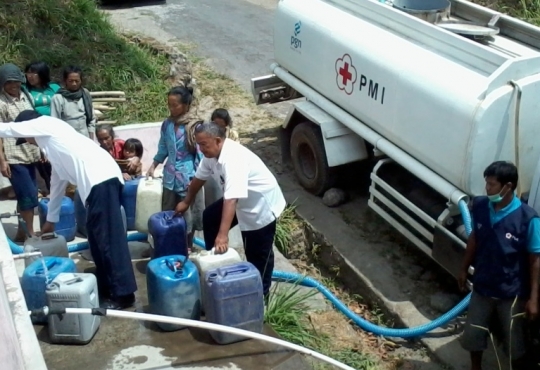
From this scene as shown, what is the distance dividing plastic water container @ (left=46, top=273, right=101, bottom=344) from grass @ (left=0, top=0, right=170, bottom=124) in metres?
4.61

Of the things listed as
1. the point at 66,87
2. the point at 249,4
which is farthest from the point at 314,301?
the point at 249,4

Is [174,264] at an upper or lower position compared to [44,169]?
upper

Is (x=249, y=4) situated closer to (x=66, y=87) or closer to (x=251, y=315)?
(x=66, y=87)

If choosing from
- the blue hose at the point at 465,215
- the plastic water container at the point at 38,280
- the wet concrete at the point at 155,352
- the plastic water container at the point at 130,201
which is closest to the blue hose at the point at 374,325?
the blue hose at the point at 465,215

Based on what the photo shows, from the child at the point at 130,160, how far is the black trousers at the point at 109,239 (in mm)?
1818

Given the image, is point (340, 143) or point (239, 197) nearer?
point (239, 197)

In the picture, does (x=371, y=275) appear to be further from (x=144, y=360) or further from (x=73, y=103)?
(x=73, y=103)

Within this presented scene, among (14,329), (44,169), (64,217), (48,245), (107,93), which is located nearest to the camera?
(14,329)

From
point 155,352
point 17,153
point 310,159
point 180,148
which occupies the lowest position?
point 310,159

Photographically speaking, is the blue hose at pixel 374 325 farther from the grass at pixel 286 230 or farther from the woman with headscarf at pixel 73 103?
the woman with headscarf at pixel 73 103

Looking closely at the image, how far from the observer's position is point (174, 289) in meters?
5.32

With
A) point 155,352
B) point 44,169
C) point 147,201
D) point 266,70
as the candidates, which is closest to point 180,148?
point 147,201

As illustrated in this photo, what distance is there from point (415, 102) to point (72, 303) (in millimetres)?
3218

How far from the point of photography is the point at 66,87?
700cm
